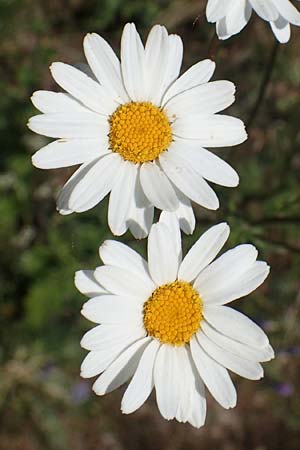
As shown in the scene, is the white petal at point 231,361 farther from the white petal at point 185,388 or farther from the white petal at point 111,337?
the white petal at point 111,337

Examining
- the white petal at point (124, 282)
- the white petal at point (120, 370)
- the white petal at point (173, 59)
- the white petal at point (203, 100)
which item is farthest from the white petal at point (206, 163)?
the white petal at point (120, 370)

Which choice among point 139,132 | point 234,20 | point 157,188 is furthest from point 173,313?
point 234,20

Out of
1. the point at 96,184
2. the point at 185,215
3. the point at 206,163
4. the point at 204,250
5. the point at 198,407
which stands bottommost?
the point at 198,407

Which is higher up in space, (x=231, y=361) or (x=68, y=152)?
(x=68, y=152)

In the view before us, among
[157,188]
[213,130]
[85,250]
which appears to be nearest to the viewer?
[157,188]

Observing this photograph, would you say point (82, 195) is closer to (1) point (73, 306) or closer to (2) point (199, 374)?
(2) point (199, 374)

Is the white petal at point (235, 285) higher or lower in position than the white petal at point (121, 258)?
lower

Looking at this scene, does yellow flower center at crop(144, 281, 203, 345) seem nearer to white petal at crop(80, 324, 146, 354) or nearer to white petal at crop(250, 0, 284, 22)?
white petal at crop(80, 324, 146, 354)

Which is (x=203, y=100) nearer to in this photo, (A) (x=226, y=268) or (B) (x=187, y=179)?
(B) (x=187, y=179)
